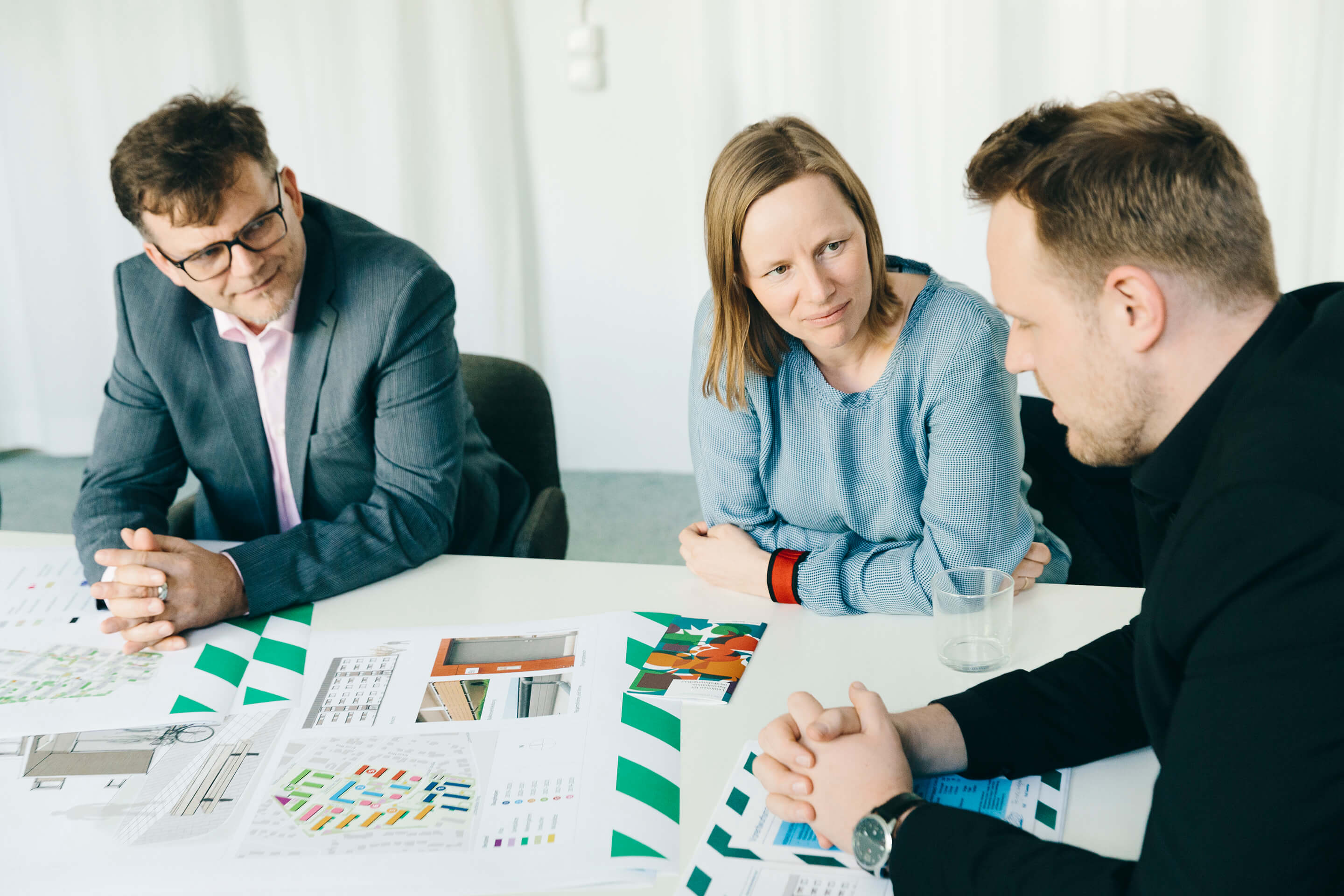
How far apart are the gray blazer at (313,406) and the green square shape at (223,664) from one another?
0.30 meters

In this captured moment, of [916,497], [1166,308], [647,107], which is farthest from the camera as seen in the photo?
[647,107]

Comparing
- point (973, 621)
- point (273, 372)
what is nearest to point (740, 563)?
point (973, 621)

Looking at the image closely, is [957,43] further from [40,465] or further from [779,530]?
[40,465]

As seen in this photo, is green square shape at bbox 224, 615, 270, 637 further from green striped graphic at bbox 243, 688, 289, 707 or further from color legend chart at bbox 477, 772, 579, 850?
color legend chart at bbox 477, 772, 579, 850

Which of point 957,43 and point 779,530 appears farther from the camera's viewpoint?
point 957,43

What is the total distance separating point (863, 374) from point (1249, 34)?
2.36 meters

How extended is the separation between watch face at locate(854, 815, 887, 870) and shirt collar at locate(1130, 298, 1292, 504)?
1.27ft

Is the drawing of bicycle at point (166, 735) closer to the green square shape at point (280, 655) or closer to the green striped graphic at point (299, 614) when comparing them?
the green square shape at point (280, 655)

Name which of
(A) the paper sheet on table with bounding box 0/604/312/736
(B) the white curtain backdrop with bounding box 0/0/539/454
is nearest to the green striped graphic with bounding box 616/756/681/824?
(A) the paper sheet on table with bounding box 0/604/312/736

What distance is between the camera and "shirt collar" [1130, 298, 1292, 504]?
88cm

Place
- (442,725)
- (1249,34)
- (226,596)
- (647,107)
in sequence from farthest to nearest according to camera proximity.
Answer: (647,107) < (1249,34) < (226,596) < (442,725)

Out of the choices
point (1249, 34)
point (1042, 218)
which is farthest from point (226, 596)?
point (1249, 34)

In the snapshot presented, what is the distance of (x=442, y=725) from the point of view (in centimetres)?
121

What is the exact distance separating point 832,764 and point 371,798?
1.52 ft
